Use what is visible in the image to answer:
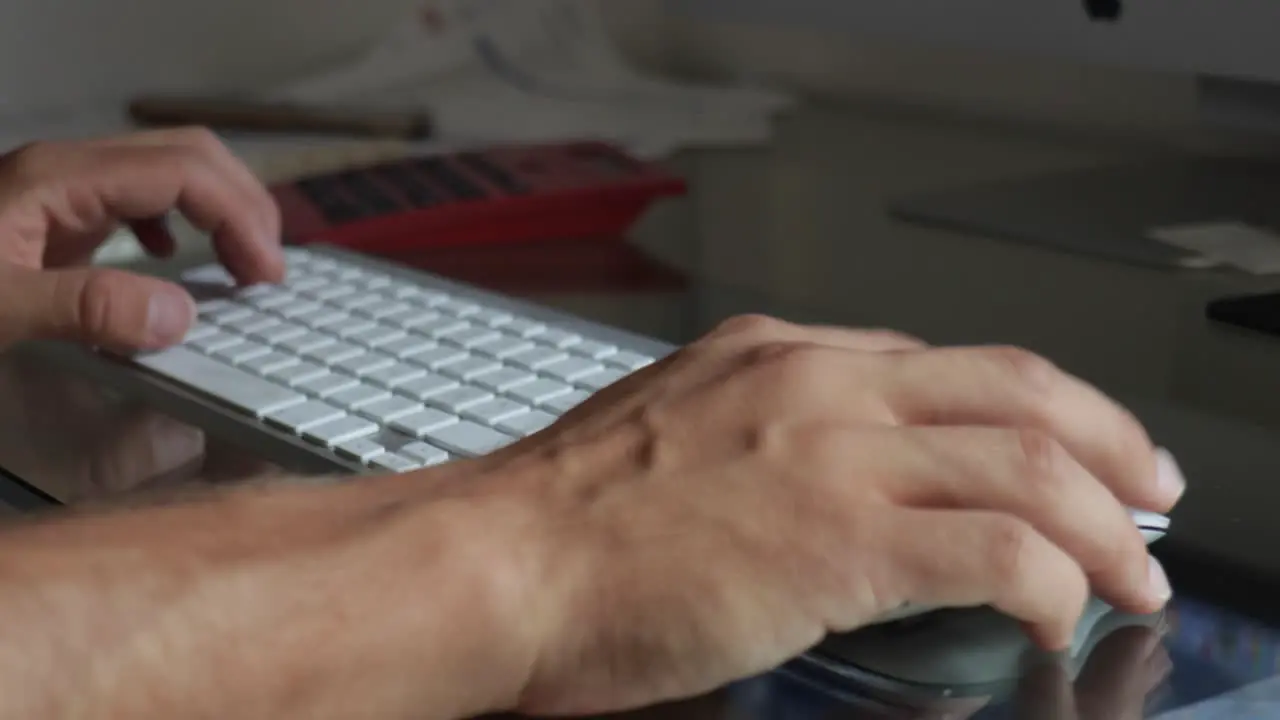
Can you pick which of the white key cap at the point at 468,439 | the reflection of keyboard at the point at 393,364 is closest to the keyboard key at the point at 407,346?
the reflection of keyboard at the point at 393,364

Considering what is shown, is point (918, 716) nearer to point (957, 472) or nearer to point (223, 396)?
point (957, 472)

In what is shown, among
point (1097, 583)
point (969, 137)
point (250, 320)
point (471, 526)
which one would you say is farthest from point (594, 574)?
point (969, 137)

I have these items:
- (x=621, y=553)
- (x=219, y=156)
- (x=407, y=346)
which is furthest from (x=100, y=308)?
(x=621, y=553)

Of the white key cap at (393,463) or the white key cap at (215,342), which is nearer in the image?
the white key cap at (393,463)

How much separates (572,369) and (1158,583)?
24 centimetres

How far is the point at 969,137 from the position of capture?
→ 1231 mm

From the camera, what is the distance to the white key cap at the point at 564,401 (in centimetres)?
54

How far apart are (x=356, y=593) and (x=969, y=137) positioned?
95 cm

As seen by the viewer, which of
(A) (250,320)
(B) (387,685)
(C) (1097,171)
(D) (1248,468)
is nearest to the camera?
(B) (387,685)

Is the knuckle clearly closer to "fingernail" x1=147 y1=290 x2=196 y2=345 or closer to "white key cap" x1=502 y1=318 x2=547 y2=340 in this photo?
"white key cap" x1=502 y1=318 x2=547 y2=340

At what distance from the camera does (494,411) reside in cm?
54

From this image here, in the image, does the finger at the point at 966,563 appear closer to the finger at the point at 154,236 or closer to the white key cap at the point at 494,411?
the white key cap at the point at 494,411

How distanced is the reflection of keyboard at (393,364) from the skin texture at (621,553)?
0.08m

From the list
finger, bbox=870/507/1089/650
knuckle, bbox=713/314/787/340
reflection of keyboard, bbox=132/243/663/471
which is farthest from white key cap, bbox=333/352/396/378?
finger, bbox=870/507/1089/650
